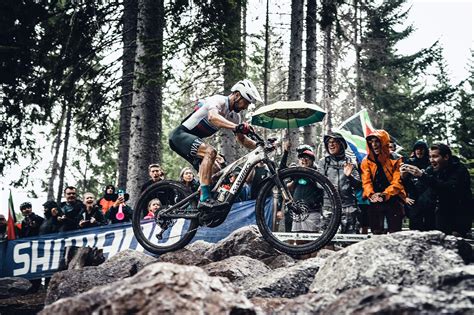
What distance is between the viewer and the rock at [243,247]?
691 cm

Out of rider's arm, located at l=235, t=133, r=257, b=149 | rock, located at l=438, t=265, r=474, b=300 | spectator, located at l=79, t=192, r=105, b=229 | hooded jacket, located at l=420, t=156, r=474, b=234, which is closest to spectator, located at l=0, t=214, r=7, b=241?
spectator, located at l=79, t=192, r=105, b=229

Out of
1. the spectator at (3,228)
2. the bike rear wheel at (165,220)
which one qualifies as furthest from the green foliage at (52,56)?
the bike rear wheel at (165,220)

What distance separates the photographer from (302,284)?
4746mm

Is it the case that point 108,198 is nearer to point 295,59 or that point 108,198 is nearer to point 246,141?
point 246,141

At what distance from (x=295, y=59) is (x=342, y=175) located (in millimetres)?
7041

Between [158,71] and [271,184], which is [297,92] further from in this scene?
[271,184]

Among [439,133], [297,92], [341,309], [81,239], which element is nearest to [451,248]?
[341,309]

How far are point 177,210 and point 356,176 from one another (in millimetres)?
3025

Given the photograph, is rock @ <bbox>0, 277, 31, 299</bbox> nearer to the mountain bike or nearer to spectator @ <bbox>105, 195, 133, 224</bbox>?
spectator @ <bbox>105, 195, 133, 224</bbox>

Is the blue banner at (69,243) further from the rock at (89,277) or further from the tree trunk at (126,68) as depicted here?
the tree trunk at (126,68)

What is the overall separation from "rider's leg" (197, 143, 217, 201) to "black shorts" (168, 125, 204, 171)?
0.11 meters

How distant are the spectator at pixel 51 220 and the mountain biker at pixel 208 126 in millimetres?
5797

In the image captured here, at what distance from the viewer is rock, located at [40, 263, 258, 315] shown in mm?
2664

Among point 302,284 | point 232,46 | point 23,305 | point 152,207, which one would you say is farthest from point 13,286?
point 302,284
